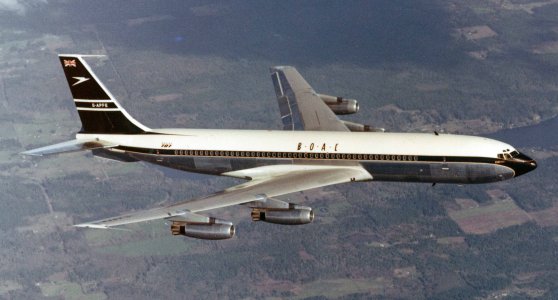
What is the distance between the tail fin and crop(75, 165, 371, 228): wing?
13.3 metres

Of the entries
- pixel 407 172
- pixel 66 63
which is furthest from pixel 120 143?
pixel 407 172

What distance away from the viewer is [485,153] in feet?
312

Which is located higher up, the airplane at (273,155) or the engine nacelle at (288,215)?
the airplane at (273,155)

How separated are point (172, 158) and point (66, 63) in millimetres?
15266

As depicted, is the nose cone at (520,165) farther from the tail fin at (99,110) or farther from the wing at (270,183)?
the tail fin at (99,110)

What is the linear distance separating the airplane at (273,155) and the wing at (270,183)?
10 cm

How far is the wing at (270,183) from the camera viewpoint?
87688mm

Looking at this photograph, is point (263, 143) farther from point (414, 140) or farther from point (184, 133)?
point (414, 140)

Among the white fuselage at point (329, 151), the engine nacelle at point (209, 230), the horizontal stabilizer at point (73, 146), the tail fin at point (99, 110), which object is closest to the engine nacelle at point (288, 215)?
the engine nacelle at point (209, 230)

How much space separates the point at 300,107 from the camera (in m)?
115

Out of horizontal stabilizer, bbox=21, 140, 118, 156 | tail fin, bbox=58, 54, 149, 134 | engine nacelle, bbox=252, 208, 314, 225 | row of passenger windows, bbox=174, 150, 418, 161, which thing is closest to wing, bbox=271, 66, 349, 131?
row of passenger windows, bbox=174, 150, 418, 161

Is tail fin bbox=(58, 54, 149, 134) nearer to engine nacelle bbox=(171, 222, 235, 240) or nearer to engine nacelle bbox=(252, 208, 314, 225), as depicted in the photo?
engine nacelle bbox=(252, 208, 314, 225)

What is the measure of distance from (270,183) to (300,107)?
20377mm

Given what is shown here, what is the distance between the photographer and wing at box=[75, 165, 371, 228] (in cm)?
8769
